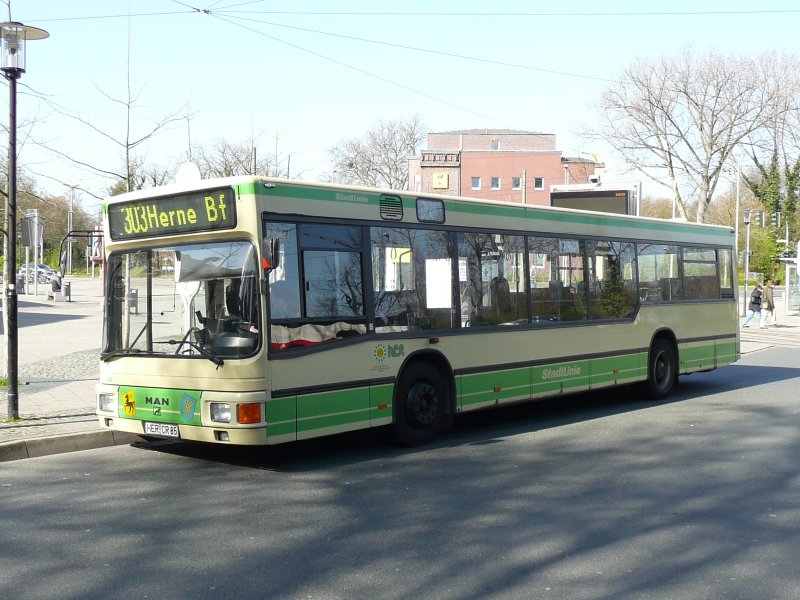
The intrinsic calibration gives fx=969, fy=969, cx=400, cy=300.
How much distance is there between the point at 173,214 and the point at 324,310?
1.71 metres

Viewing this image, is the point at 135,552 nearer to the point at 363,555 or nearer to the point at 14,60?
the point at 363,555

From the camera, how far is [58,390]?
13.8 meters

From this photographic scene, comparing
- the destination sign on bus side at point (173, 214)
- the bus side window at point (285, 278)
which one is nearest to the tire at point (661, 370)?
the bus side window at point (285, 278)

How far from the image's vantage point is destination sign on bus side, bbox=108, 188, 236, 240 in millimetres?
8781

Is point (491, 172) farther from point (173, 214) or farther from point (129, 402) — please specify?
point (129, 402)

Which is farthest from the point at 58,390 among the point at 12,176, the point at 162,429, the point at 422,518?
the point at 422,518

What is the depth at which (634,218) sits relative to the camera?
14.1m

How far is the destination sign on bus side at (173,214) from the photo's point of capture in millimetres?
8781

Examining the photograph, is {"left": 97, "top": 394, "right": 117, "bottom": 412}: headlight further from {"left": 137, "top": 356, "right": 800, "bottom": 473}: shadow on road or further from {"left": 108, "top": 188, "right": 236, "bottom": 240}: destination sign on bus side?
{"left": 108, "top": 188, "right": 236, "bottom": 240}: destination sign on bus side

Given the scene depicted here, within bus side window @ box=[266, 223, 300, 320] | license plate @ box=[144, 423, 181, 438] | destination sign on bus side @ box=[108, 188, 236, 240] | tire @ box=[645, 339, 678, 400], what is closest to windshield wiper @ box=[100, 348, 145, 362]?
license plate @ box=[144, 423, 181, 438]

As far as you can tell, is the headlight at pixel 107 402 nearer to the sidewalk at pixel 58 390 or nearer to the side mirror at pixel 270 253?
the sidewalk at pixel 58 390

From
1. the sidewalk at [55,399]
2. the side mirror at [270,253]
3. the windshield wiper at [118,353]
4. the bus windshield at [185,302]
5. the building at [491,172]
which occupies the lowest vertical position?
the sidewalk at [55,399]

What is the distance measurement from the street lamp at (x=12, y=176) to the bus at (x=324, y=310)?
5.88 ft

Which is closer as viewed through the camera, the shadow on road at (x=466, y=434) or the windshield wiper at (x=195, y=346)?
the windshield wiper at (x=195, y=346)
